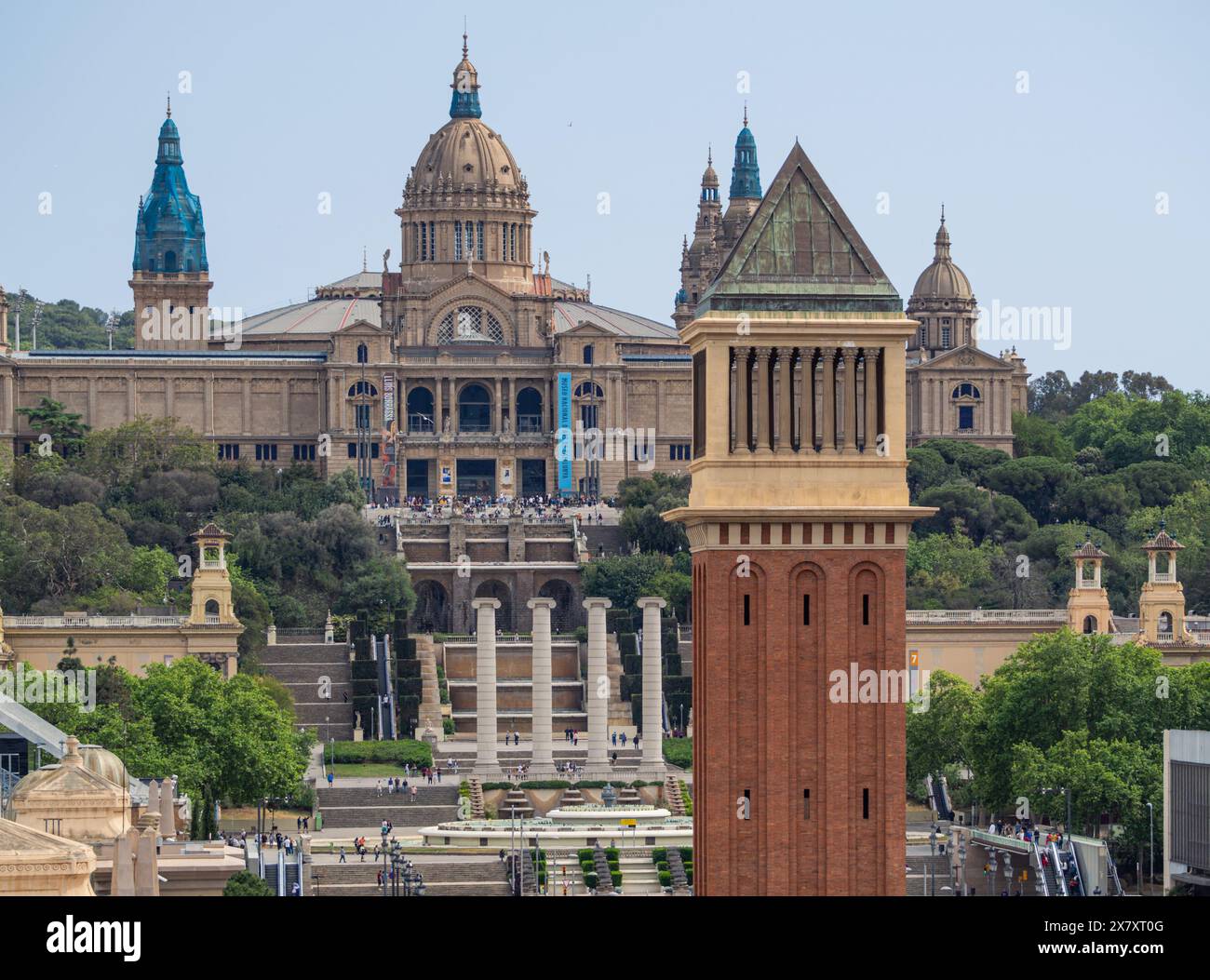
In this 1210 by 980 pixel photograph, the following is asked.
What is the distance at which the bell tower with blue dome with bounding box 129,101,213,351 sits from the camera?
197375mm

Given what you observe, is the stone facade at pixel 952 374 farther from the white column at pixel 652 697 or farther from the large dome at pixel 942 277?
the white column at pixel 652 697

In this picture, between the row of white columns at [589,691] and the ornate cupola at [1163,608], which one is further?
the ornate cupola at [1163,608]

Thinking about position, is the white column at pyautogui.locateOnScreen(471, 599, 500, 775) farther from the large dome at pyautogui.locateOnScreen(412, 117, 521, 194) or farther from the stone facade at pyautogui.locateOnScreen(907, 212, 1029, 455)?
the large dome at pyautogui.locateOnScreen(412, 117, 521, 194)

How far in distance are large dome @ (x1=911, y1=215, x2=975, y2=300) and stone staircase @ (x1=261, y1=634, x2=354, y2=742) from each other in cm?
6353

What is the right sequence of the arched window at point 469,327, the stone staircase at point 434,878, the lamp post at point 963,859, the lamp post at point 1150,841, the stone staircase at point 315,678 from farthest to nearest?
the arched window at point 469,327
the stone staircase at point 315,678
the lamp post at point 963,859
the stone staircase at point 434,878
the lamp post at point 1150,841

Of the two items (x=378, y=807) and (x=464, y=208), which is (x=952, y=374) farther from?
(x=378, y=807)

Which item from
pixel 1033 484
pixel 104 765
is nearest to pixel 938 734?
pixel 104 765

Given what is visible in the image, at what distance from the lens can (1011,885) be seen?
299 ft

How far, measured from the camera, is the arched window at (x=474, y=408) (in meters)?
188

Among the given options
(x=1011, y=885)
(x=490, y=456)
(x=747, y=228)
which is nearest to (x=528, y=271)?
(x=490, y=456)

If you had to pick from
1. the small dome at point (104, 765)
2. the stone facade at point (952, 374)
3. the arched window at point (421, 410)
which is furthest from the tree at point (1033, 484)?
the small dome at point (104, 765)

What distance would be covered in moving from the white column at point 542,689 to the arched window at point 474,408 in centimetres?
5945

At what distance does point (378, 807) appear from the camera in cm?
11119

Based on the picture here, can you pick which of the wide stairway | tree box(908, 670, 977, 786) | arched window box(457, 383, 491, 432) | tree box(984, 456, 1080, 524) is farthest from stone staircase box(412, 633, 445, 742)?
arched window box(457, 383, 491, 432)
